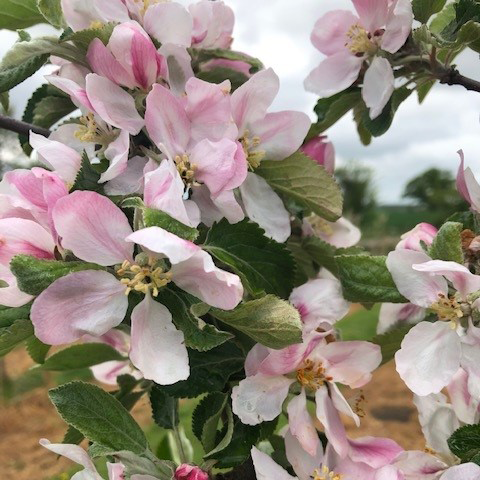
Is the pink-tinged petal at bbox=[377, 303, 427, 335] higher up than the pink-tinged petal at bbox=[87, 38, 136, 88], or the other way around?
the pink-tinged petal at bbox=[87, 38, 136, 88]

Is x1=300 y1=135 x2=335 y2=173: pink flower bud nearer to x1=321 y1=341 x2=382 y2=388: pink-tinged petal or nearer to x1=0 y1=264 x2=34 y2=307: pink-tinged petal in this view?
x1=321 y1=341 x2=382 y2=388: pink-tinged petal

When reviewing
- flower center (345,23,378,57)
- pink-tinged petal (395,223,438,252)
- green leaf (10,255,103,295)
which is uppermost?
flower center (345,23,378,57)

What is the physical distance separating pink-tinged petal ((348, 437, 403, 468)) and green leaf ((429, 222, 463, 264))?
0.19 metres

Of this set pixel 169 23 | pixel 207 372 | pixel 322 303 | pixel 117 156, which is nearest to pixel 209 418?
pixel 207 372

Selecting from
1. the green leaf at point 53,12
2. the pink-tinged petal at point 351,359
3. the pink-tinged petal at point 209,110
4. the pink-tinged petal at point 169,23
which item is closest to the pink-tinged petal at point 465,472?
the pink-tinged petal at point 351,359

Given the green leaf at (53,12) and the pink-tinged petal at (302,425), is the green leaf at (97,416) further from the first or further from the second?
the green leaf at (53,12)

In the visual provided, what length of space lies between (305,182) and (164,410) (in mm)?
271

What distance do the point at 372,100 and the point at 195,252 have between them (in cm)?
35

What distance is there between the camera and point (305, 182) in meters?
0.70

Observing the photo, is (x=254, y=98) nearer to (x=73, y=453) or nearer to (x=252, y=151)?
(x=252, y=151)

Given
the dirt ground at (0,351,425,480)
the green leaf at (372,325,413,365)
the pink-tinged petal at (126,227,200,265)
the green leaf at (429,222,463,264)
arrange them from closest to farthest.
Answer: the pink-tinged petal at (126,227,200,265), the green leaf at (429,222,463,264), the green leaf at (372,325,413,365), the dirt ground at (0,351,425,480)

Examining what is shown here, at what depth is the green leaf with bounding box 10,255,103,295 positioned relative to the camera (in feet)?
1.66

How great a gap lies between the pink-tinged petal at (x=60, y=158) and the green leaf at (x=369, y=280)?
0.23 meters

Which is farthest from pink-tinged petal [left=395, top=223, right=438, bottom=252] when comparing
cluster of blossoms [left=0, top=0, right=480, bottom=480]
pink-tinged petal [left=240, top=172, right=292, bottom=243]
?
pink-tinged petal [left=240, top=172, right=292, bottom=243]
